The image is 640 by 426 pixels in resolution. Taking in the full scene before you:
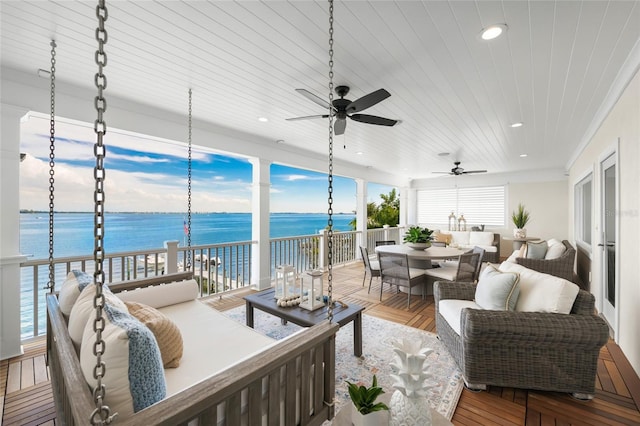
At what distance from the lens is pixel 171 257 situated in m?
3.42

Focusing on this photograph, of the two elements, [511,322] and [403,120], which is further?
[403,120]

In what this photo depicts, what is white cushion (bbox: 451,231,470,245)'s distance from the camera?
7559mm

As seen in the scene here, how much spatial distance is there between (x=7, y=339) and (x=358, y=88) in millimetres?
3888

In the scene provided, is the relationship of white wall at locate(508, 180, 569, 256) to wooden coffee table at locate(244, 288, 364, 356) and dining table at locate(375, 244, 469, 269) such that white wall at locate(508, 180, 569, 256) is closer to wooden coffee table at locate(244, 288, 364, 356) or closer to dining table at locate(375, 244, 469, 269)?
dining table at locate(375, 244, 469, 269)

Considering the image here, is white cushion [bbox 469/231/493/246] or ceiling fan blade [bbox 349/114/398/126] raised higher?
ceiling fan blade [bbox 349/114/398/126]

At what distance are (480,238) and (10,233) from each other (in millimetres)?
8554

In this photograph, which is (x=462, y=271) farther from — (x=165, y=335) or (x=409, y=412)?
(x=165, y=335)

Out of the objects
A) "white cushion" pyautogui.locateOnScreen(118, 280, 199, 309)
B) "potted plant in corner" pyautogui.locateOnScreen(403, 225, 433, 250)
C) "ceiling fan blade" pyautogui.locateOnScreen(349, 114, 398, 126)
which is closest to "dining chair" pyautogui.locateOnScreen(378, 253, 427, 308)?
"potted plant in corner" pyautogui.locateOnScreen(403, 225, 433, 250)

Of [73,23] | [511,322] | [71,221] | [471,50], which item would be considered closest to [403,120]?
[471,50]

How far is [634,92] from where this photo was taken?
7.44ft

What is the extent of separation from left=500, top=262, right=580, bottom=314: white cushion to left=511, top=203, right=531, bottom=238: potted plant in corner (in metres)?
5.72

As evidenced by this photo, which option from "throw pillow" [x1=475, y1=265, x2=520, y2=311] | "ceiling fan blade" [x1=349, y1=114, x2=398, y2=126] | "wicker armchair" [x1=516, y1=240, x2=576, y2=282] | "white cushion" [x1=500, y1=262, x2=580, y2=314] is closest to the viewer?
"white cushion" [x1=500, y1=262, x2=580, y2=314]

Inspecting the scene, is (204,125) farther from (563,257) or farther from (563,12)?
(563,257)

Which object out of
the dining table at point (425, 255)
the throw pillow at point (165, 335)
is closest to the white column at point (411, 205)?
the dining table at point (425, 255)
